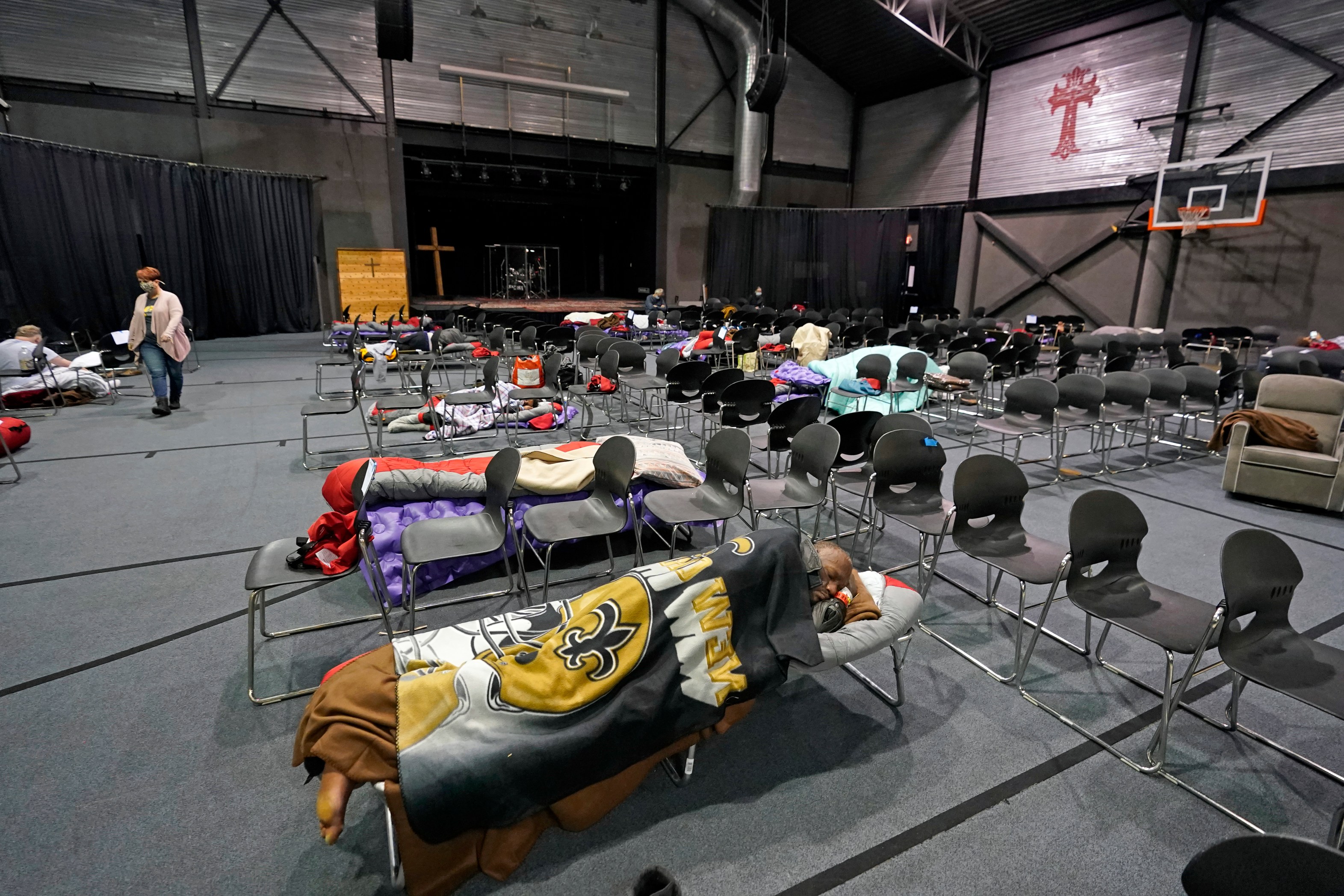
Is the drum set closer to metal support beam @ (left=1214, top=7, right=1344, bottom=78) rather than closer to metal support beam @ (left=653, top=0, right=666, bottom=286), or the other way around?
metal support beam @ (left=653, top=0, right=666, bottom=286)

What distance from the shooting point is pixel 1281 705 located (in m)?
2.68

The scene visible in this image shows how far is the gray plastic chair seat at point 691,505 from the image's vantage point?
336cm

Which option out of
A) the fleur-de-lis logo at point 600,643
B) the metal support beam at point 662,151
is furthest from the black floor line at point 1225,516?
the metal support beam at point 662,151

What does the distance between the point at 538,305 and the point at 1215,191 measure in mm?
14125

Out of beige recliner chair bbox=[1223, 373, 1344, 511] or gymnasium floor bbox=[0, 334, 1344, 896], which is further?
beige recliner chair bbox=[1223, 373, 1344, 511]

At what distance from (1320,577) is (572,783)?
437 cm

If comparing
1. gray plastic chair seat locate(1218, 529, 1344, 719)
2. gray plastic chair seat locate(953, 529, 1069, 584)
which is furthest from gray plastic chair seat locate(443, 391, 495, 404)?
gray plastic chair seat locate(1218, 529, 1344, 719)

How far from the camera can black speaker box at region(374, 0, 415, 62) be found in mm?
8578

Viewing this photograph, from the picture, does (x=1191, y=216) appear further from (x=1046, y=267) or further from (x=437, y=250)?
(x=437, y=250)

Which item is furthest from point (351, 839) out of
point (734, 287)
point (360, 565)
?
point (734, 287)

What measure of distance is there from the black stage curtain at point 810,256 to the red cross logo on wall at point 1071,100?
13.1 feet

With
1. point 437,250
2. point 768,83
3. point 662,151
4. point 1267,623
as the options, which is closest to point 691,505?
point 1267,623

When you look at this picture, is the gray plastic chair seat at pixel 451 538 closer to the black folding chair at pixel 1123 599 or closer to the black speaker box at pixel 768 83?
the black folding chair at pixel 1123 599

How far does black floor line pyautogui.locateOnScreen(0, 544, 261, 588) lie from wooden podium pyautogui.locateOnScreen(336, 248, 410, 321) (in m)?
11.4
